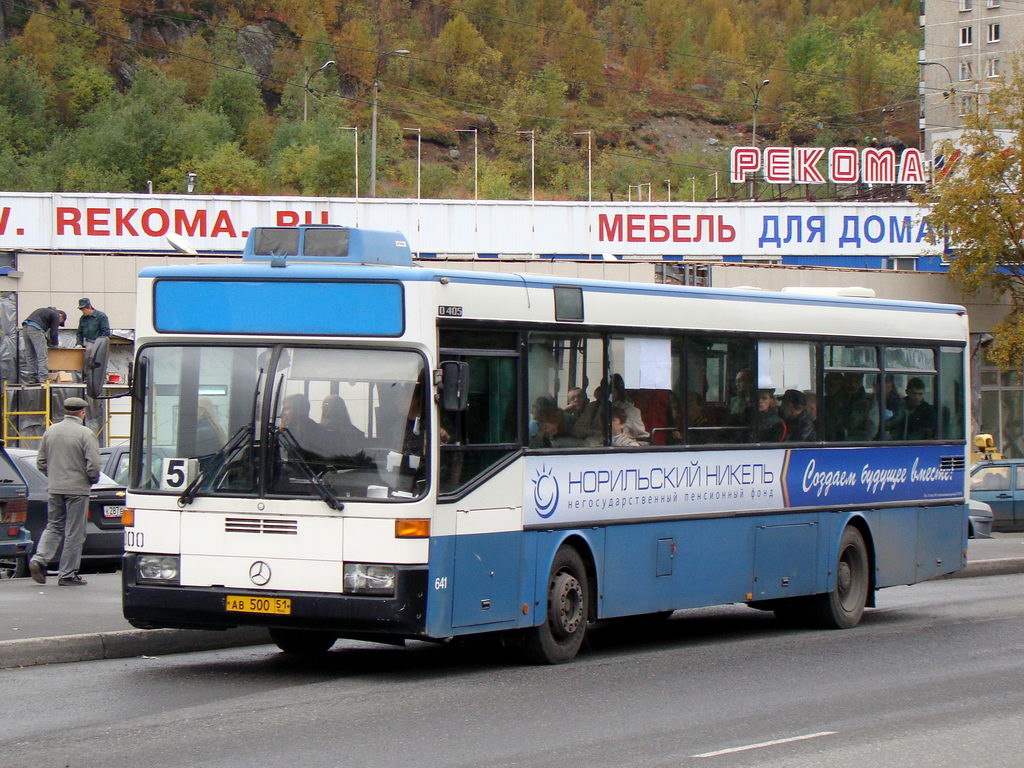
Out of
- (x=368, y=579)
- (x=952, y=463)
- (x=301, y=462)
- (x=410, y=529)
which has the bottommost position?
(x=368, y=579)

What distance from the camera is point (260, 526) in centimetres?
1030

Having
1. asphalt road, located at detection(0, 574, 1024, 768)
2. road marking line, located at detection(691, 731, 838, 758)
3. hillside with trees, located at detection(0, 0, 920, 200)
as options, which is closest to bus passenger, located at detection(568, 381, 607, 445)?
asphalt road, located at detection(0, 574, 1024, 768)

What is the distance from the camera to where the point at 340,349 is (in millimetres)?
10383

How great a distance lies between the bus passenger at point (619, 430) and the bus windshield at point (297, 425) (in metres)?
2.28

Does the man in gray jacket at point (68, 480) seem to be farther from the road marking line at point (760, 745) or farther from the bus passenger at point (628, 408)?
the road marking line at point (760, 745)

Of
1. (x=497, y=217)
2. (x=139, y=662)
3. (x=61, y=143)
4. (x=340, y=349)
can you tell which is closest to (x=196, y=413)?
(x=340, y=349)

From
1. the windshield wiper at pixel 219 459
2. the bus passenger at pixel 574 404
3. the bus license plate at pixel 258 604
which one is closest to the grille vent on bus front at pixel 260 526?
the windshield wiper at pixel 219 459

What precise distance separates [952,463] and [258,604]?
8.68 meters

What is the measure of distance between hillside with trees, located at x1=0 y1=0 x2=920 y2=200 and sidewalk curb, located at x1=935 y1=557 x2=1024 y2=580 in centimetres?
6174

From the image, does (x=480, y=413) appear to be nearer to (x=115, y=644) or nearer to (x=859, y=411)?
(x=115, y=644)

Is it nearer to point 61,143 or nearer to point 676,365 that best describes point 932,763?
point 676,365

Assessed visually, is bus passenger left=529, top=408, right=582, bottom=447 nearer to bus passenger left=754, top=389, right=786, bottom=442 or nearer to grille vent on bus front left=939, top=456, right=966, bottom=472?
bus passenger left=754, top=389, right=786, bottom=442

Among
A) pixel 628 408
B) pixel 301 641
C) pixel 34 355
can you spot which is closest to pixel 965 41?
pixel 34 355

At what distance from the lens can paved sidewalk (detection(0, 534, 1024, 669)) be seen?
36.6 feet
